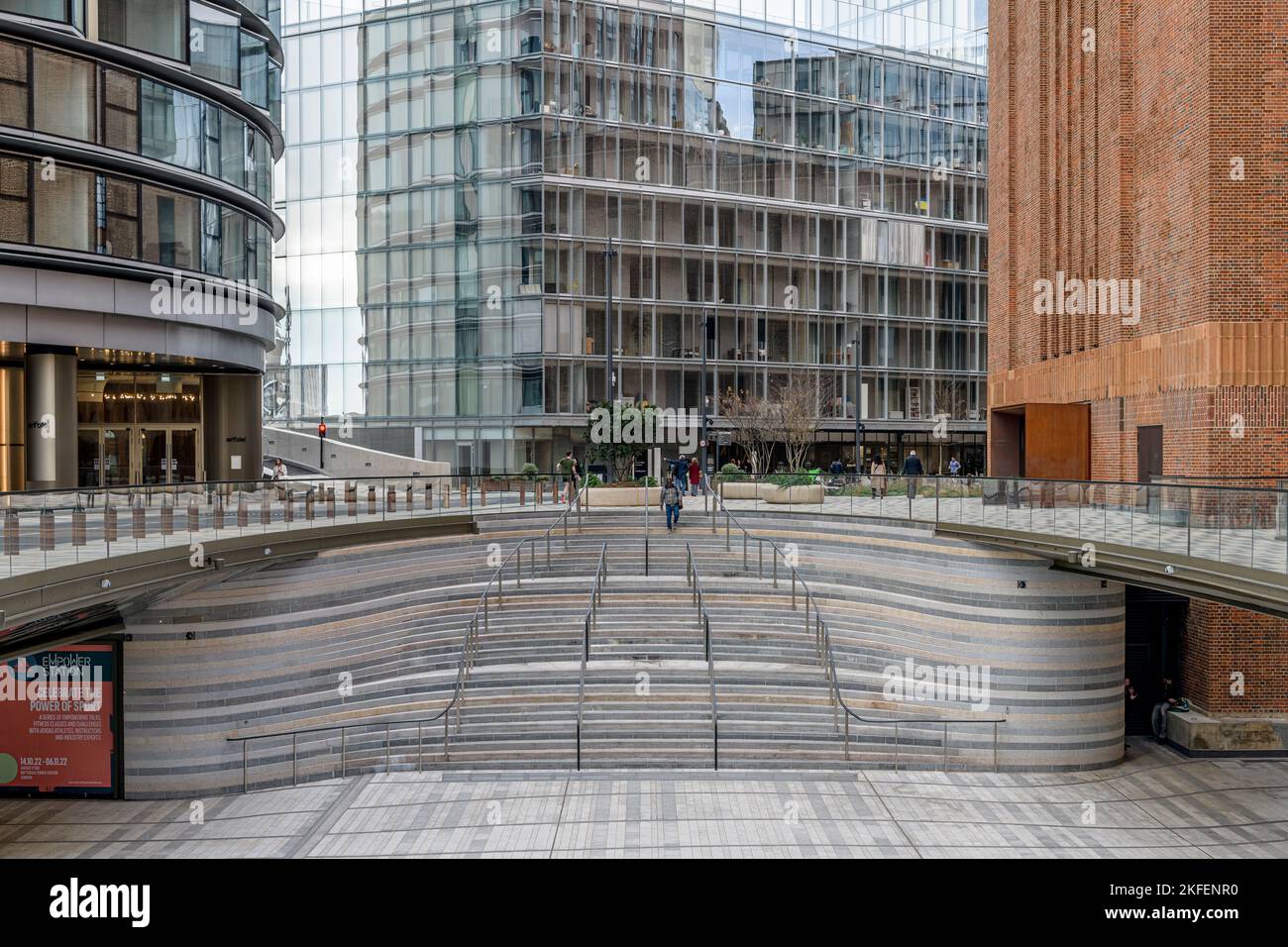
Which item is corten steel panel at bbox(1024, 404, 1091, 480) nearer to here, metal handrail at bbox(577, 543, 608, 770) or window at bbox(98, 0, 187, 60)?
metal handrail at bbox(577, 543, 608, 770)

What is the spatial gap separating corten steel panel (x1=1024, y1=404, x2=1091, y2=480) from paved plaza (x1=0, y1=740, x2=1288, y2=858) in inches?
426

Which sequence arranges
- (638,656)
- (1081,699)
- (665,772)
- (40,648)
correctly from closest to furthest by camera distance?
(40,648) < (665,772) < (1081,699) < (638,656)

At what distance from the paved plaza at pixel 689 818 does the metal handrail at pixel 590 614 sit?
120 cm

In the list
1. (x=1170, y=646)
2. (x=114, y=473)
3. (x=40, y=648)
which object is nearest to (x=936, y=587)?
(x=1170, y=646)

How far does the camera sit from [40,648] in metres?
16.8

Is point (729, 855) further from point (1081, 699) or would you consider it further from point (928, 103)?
point (928, 103)

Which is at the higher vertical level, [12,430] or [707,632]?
[12,430]

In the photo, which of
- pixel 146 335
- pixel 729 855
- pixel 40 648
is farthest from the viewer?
pixel 146 335

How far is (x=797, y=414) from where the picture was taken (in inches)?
1959

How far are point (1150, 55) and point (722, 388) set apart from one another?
3170 centimetres

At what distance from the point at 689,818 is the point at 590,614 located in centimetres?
688

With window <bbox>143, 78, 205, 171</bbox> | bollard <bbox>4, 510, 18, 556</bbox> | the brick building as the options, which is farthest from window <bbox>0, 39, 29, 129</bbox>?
the brick building

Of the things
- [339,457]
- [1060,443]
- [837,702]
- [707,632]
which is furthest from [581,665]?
[339,457]

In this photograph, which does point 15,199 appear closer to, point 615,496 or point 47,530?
point 47,530
